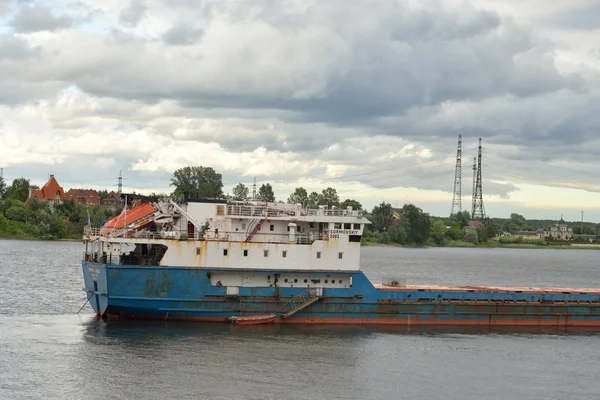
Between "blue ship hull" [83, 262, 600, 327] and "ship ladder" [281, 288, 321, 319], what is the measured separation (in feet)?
0.90

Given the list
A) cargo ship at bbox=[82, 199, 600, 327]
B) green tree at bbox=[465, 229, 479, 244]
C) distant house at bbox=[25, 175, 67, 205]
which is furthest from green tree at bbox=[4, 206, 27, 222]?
green tree at bbox=[465, 229, 479, 244]

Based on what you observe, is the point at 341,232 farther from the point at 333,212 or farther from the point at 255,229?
the point at 255,229

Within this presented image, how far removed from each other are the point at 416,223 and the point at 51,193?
77311mm

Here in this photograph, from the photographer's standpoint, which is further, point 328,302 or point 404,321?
point 404,321

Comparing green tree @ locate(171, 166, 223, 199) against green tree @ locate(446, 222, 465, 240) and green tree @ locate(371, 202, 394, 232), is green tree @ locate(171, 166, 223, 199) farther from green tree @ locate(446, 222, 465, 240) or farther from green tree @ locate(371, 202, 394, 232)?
green tree @ locate(446, 222, 465, 240)

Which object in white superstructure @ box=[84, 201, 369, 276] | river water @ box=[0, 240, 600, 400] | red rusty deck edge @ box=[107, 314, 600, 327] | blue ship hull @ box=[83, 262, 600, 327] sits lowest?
river water @ box=[0, 240, 600, 400]

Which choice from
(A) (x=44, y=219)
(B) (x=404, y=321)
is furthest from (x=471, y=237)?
(B) (x=404, y=321)

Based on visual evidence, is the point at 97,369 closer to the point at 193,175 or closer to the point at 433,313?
the point at 433,313

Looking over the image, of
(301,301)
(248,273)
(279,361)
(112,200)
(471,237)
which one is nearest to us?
(279,361)

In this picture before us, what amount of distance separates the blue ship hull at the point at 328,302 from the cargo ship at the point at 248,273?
0.05 m

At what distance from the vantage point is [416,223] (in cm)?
17488

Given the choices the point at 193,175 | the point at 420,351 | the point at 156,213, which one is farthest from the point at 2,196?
the point at 420,351

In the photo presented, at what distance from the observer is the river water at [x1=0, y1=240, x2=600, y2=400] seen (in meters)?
30.4

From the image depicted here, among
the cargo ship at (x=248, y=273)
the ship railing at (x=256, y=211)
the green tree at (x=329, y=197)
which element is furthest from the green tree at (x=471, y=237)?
the ship railing at (x=256, y=211)
